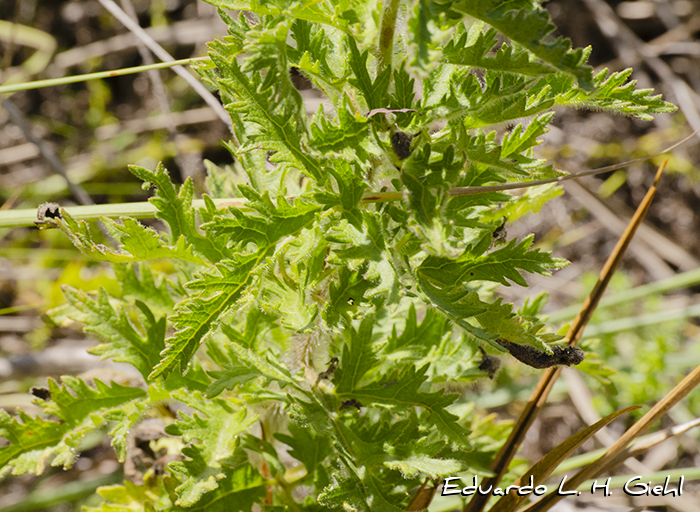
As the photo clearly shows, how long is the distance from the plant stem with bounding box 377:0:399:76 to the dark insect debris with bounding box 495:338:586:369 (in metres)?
0.73

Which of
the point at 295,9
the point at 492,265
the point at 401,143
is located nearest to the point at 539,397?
the point at 492,265

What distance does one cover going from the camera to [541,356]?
1.40m

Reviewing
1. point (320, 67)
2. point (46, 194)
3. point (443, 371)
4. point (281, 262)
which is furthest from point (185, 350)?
point (46, 194)

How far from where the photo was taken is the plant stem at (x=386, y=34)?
1.21 m

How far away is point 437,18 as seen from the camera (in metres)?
1.03

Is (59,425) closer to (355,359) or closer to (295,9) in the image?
(355,359)

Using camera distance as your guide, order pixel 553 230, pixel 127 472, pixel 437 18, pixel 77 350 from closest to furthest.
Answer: pixel 437 18 < pixel 127 472 < pixel 77 350 < pixel 553 230

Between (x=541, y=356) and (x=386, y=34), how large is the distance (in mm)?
836

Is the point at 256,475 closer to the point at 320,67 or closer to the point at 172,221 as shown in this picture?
the point at 172,221

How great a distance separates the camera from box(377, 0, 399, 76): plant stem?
1215mm

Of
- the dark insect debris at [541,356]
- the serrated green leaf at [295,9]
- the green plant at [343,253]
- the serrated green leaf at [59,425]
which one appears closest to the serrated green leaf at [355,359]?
the green plant at [343,253]

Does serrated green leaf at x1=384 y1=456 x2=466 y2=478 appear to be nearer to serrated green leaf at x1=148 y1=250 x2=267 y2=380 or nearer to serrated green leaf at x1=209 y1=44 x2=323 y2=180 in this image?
serrated green leaf at x1=148 y1=250 x2=267 y2=380

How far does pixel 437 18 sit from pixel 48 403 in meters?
1.43

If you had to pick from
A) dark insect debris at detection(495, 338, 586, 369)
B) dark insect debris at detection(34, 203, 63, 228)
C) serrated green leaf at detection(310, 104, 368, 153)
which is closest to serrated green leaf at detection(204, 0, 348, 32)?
serrated green leaf at detection(310, 104, 368, 153)
